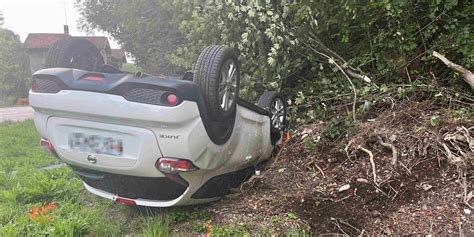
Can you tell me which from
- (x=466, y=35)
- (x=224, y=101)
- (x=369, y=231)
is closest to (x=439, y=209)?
(x=369, y=231)

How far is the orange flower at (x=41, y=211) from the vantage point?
3.17 meters

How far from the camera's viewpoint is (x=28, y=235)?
9.64 feet

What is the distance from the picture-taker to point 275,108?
4531mm

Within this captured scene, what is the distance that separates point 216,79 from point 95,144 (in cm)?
97

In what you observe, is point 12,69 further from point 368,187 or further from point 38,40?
point 368,187

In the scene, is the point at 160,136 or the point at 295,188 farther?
the point at 295,188

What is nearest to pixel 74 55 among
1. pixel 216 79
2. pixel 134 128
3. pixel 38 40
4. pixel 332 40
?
pixel 134 128

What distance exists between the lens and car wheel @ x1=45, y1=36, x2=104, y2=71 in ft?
11.0

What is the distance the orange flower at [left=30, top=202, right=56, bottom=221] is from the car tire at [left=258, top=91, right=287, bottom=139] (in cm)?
219

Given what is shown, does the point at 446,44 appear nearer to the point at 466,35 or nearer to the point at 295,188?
the point at 466,35

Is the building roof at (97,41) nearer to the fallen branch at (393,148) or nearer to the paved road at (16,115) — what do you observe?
the fallen branch at (393,148)

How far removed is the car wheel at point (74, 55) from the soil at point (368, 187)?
5.51 ft

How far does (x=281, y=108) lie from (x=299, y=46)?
1264 mm

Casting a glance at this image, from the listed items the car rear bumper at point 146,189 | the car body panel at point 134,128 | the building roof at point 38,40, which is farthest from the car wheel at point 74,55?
the building roof at point 38,40
